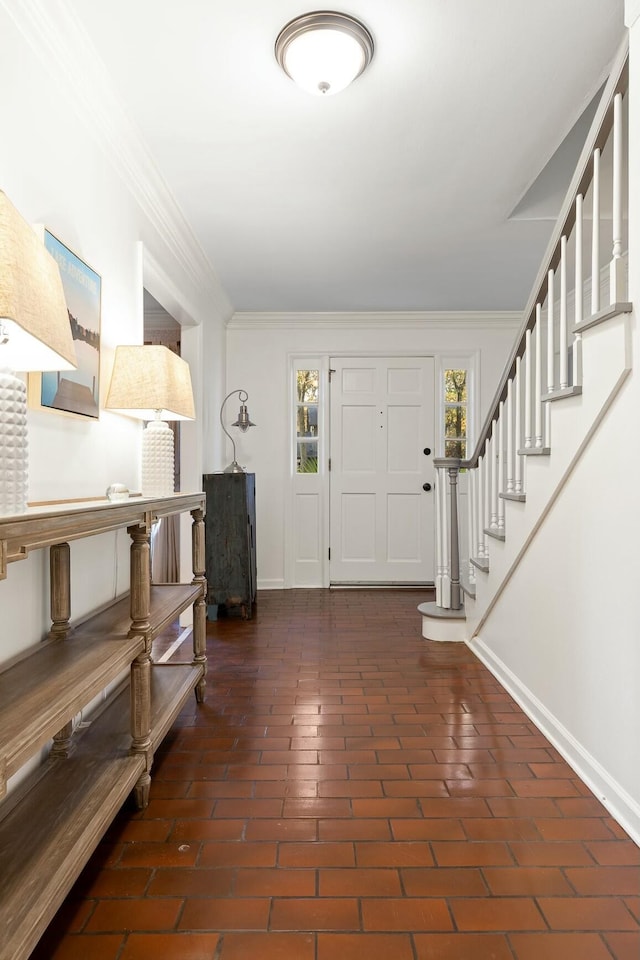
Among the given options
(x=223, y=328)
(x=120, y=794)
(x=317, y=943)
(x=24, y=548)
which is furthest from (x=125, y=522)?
(x=223, y=328)

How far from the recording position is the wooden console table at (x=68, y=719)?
45.3 inches

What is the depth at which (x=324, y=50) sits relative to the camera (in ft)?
6.50

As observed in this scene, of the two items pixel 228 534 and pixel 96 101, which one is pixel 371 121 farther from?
pixel 228 534

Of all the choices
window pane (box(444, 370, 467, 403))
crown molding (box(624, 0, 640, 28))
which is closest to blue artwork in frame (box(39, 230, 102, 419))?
crown molding (box(624, 0, 640, 28))

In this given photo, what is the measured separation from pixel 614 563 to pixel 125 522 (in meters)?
1.53

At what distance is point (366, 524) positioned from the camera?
18.2ft

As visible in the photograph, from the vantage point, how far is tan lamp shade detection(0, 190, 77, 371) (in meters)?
1.11

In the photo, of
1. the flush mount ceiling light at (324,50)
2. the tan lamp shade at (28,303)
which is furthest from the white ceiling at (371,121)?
the tan lamp shade at (28,303)

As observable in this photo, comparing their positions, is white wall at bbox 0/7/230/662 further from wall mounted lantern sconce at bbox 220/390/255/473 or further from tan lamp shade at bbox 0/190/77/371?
wall mounted lantern sconce at bbox 220/390/255/473

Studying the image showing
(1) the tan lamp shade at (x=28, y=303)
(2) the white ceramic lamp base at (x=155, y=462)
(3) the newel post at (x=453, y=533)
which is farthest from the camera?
(3) the newel post at (x=453, y=533)

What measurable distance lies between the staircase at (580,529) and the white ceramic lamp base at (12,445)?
1.64 meters

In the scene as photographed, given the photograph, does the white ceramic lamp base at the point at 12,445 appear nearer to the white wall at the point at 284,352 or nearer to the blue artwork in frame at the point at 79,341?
the blue artwork in frame at the point at 79,341

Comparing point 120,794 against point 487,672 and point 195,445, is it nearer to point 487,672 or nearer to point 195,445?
point 487,672

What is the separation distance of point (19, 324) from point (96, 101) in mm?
1569
